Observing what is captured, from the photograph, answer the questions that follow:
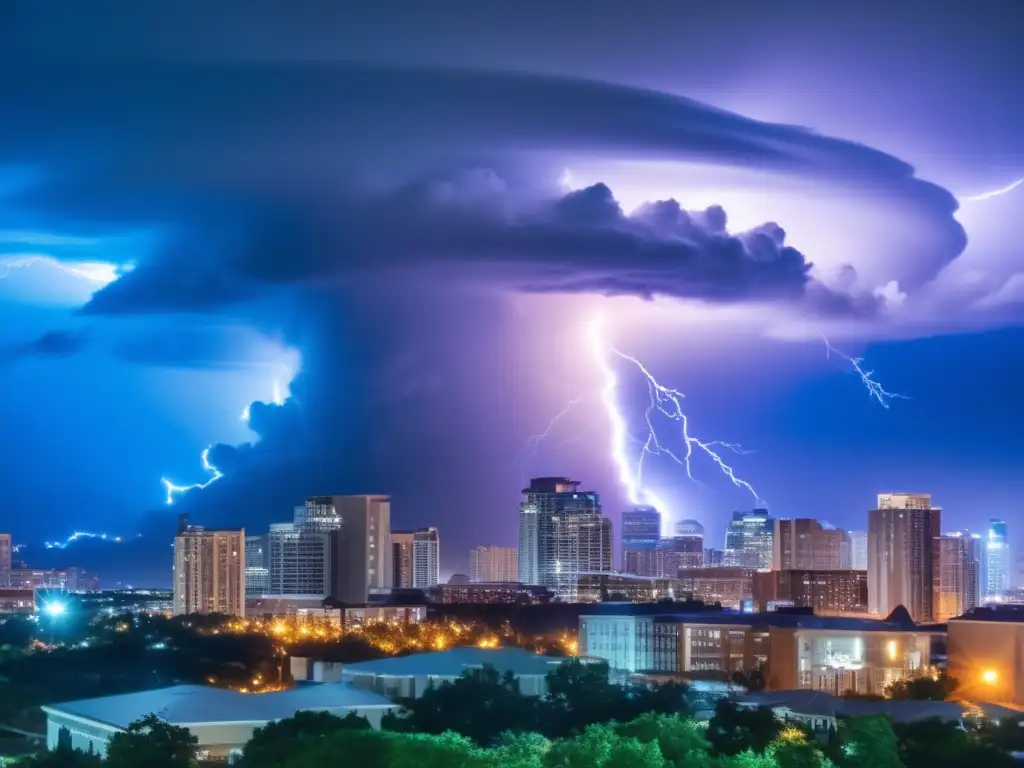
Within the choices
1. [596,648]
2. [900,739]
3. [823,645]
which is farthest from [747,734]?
[596,648]

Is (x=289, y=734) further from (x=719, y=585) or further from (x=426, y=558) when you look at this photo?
(x=426, y=558)

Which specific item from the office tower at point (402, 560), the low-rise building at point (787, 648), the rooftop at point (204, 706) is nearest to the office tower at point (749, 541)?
the office tower at point (402, 560)

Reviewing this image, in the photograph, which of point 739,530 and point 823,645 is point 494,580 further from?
point 823,645

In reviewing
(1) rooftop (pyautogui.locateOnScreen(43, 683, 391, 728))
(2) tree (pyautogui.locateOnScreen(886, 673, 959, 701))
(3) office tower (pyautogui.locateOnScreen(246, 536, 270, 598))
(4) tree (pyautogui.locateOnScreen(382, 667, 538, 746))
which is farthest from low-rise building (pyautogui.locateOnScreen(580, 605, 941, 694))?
(3) office tower (pyautogui.locateOnScreen(246, 536, 270, 598))

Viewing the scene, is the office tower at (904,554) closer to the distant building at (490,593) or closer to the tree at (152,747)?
the distant building at (490,593)

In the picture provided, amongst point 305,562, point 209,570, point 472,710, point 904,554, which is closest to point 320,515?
point 305,562
